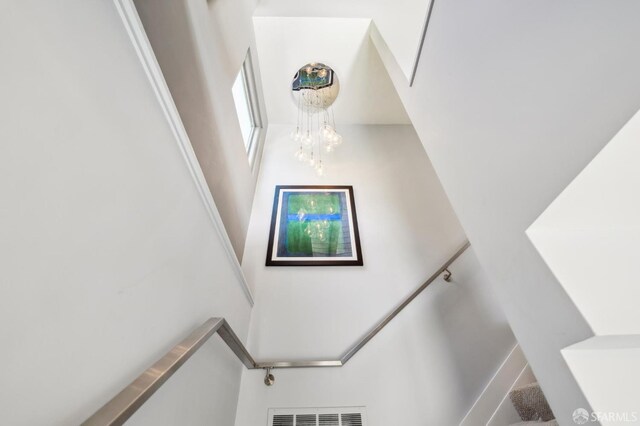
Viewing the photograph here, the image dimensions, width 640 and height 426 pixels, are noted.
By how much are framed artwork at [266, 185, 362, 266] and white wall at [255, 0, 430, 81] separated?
1.32m

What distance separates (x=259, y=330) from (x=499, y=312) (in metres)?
1.85

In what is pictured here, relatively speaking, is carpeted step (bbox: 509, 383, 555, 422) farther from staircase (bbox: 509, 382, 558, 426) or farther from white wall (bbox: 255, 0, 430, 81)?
white wall (bbox: 255, 0, 430, 81)

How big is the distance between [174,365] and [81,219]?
1.70ft

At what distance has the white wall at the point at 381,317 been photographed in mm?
1568

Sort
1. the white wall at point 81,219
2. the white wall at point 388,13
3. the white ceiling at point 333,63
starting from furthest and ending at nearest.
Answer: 1. the white ceiling at point 333,63
2. the white wall at point 388,13
3. the white wall at point 81,219

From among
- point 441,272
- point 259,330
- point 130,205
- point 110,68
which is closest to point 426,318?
point 441,272

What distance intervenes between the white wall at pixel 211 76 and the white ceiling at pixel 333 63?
1.68ft

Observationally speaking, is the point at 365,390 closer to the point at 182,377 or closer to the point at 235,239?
the point at 182,377

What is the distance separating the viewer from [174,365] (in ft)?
2.52

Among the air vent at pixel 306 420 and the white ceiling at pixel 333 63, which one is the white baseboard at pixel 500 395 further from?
the white ceiling at pixel 333 63

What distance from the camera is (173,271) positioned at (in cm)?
92

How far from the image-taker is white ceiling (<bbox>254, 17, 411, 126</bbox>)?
2.76 meters

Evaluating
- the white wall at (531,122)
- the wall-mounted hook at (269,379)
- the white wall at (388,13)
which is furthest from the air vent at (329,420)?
the white wall at (388,13)

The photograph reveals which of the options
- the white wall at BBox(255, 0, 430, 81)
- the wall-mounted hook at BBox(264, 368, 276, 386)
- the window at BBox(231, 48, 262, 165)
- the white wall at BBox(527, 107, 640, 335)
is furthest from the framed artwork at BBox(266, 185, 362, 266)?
the white wall at BBox(527, 107, 640, 335)
